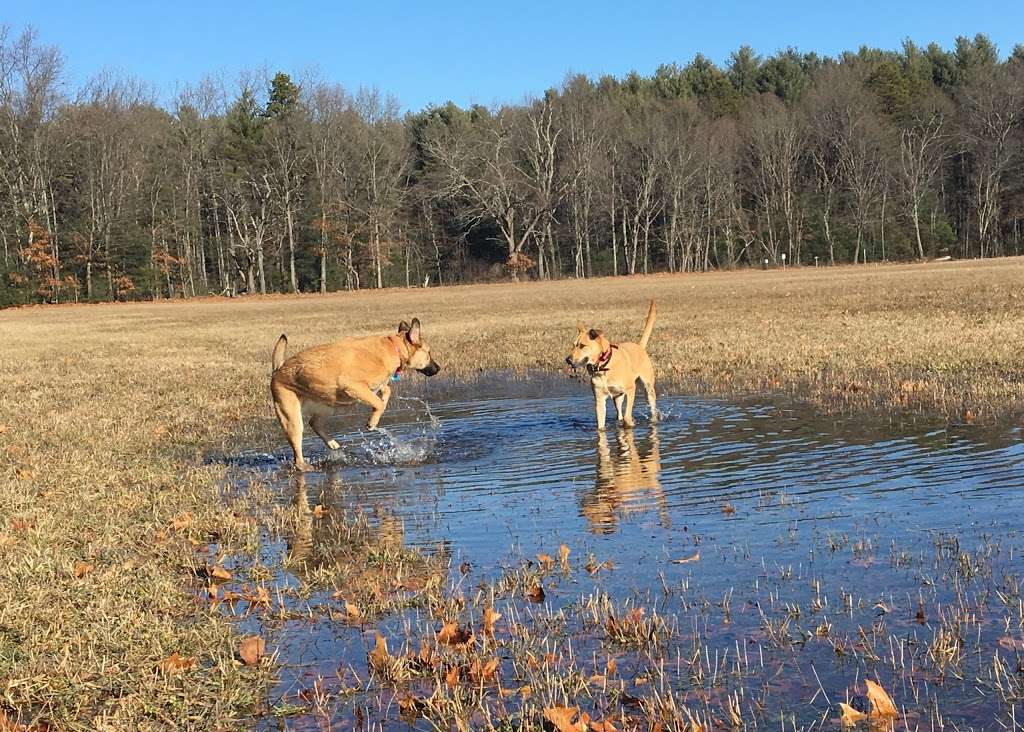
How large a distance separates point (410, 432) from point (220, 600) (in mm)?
6313

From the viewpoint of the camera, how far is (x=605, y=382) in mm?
11422

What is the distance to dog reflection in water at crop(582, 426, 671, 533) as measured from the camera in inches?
285

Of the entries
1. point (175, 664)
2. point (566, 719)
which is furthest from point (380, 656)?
point (566, 719)

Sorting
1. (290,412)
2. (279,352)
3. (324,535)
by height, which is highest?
(279,352)

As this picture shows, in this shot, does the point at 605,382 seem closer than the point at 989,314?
Yes

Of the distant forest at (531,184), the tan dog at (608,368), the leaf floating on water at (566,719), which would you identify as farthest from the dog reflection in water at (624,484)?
the distant forest at (531,184)

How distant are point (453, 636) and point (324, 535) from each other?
2.60 m

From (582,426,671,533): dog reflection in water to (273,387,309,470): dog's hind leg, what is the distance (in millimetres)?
3133

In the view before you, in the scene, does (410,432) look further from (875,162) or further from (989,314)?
(875,162)

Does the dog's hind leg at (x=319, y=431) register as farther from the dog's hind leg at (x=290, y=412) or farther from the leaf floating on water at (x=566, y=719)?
the leaf floating on water at (x=566, y=719)

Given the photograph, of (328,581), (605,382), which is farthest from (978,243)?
(328,581)

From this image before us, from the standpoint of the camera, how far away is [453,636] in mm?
4758

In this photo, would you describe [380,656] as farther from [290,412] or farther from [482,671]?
[290,412]

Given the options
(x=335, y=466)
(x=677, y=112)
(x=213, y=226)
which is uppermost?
(x=677, y=112)
